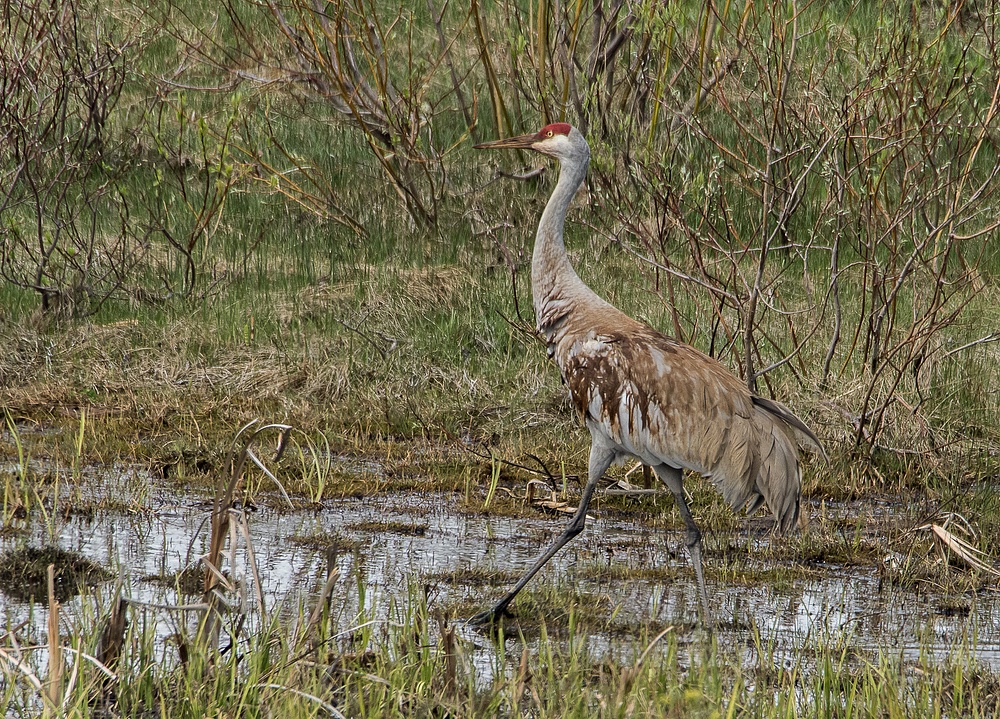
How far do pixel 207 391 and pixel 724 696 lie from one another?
4.01 metres

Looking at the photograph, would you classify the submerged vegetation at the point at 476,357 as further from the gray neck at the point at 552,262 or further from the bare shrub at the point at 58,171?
the gray neck at the point at 552,262

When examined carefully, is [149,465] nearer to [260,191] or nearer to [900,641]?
[900,641]

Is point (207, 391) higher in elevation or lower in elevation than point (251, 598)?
higher

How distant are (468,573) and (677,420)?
0.92 meters

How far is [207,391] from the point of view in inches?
274

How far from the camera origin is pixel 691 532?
473 cm

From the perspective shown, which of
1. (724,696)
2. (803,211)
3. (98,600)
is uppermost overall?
(803,211)

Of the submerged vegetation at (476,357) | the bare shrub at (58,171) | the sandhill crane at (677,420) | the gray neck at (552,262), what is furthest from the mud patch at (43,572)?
the bare shrub at (58,171)

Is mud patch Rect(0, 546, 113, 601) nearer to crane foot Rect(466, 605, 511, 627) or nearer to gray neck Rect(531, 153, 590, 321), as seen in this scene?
crane foot Rect(466, 605, 511, 627)

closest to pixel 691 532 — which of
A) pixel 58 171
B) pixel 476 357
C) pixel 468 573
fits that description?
pixel 468 573

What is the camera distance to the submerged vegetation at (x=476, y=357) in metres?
3.46

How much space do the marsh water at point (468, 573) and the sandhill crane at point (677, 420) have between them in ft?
0.79

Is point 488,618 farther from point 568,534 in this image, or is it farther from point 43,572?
point 43,572

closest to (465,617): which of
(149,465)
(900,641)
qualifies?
(900,641)
